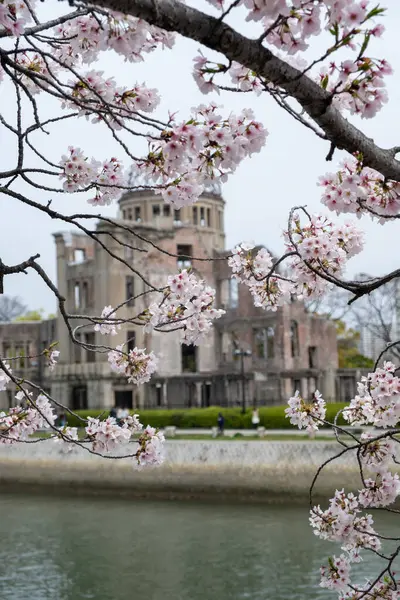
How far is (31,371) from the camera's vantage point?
5866cm

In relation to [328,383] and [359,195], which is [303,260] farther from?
[328,383]

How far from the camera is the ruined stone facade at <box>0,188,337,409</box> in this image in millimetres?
50219

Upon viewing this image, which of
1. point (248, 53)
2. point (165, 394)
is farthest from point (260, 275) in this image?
point (165, 394)

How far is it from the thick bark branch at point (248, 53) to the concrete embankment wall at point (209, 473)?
23.7 m

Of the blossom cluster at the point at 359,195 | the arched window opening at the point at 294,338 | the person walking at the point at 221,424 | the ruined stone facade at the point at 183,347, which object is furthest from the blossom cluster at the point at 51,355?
the arched window opening at the point at 294,338

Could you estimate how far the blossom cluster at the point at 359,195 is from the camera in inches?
213

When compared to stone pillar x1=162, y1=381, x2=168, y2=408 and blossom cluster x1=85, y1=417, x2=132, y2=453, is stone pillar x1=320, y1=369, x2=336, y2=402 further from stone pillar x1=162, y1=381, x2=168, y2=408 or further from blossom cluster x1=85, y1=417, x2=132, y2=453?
blossom cluster x1=85, y1=417, x2=132, y2=453

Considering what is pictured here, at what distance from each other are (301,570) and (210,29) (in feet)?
51.4

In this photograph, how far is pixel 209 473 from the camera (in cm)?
3033

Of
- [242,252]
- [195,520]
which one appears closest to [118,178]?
[242,252]

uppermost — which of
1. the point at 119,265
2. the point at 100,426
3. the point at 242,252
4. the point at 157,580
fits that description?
the point at 119,265

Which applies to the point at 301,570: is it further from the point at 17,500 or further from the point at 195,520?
the point at 17,500

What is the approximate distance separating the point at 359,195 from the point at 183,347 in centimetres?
5088

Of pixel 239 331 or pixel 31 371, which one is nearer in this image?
pixel 239 331
